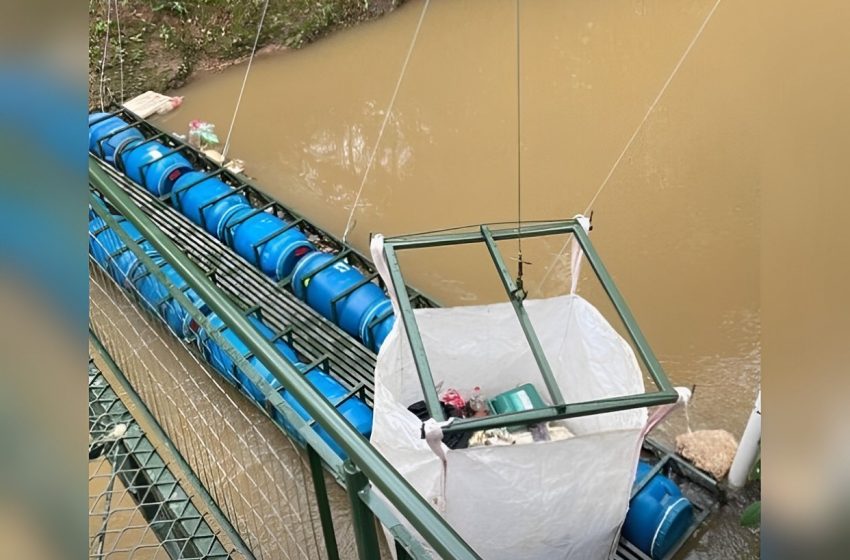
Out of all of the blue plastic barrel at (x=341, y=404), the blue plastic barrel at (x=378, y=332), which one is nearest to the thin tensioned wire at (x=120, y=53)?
the blue plastic barrel at (x=378, y=332)

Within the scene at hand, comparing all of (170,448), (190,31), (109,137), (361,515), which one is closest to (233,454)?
(170,448)

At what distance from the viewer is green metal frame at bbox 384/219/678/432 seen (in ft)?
5.98

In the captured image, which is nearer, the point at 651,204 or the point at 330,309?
the point at 330,309

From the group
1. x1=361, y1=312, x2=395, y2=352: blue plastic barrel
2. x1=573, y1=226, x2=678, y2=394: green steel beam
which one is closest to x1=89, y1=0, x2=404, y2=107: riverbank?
x1=361, y1=312, x2=395, y2=352: blue plastic barrel

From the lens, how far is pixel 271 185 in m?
4.96

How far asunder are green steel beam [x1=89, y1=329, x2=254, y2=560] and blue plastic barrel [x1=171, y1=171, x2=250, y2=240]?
79.9 inches

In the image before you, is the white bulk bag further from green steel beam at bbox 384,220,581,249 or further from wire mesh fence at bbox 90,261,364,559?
wire mesh fence at bbox 90,261,364,559

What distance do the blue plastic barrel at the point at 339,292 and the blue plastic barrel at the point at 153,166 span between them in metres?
1.35

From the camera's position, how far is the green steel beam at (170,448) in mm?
1790

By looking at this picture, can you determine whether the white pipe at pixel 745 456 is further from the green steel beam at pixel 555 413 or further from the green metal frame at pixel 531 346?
the green steel beam at pixel 555 413

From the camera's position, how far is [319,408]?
3.57 ft

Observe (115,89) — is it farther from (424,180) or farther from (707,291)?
(707,291)
